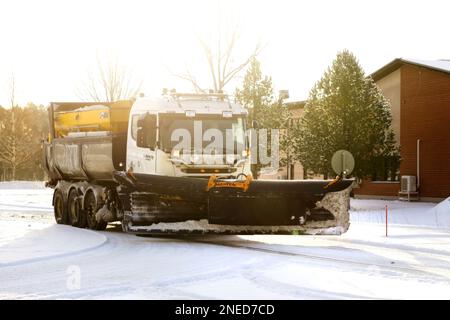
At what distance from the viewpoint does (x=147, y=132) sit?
652 inches

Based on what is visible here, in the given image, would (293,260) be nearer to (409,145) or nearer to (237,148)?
(237,148)

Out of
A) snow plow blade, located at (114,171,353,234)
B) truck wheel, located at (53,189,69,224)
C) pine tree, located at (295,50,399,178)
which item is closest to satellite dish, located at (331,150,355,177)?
pine tree, located at (295,50,399,178)

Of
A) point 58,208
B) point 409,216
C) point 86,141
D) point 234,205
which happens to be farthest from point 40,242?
point 409,216

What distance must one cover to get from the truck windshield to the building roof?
78.3ft

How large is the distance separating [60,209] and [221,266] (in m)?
11.6

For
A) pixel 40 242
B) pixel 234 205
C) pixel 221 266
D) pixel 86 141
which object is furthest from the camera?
pixel 86 141

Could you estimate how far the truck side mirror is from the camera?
16500 millimetres

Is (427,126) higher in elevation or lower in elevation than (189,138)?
higher

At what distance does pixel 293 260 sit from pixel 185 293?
4115 millimetres

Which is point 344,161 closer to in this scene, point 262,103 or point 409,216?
point 409,216

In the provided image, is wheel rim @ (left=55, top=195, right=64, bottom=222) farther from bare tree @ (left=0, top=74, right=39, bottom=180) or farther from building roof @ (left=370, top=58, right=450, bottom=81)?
bare tree @ (left=0, top=74, right=39, bottom=180)

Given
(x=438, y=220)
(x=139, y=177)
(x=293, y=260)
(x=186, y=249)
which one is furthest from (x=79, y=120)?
(x=438, y=220)

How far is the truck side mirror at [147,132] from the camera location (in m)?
16.5

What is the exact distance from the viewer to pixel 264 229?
50.5 ft
